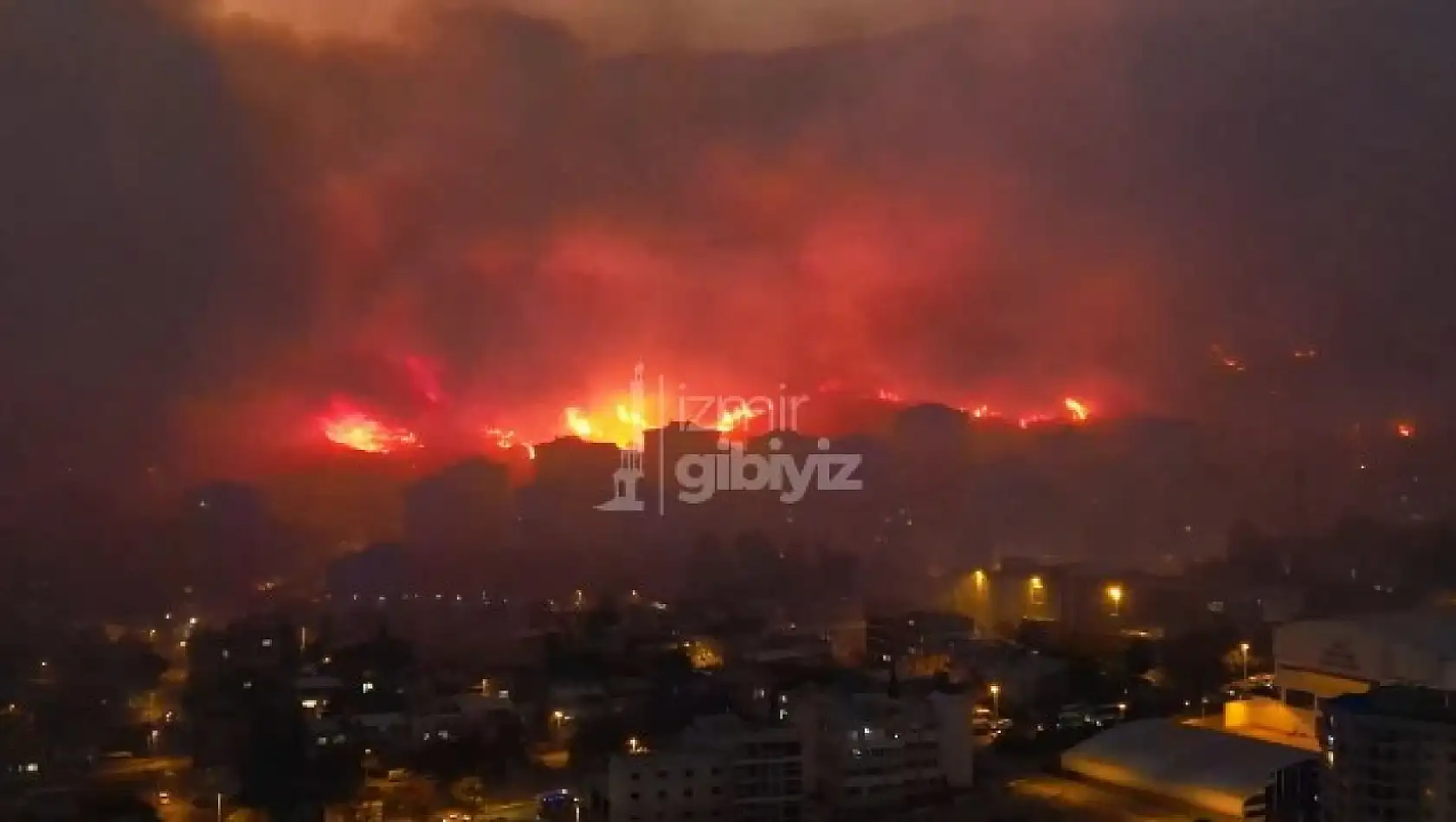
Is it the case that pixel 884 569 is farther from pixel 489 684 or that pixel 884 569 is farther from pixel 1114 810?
pixel 1114 810

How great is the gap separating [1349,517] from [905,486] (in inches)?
133

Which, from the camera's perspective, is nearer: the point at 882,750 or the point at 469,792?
the point at 469,792

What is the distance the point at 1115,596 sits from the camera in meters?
8.86

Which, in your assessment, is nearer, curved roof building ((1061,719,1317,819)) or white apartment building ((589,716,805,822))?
white apartment building ((589,716,805,822))

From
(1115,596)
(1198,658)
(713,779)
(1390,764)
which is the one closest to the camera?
(1390,764)

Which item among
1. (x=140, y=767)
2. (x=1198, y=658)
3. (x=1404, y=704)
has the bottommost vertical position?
(x=140, y=767)

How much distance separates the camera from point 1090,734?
6301mm

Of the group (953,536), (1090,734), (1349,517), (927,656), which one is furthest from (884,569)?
(1349,517)

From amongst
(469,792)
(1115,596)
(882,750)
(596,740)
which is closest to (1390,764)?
(882,750)

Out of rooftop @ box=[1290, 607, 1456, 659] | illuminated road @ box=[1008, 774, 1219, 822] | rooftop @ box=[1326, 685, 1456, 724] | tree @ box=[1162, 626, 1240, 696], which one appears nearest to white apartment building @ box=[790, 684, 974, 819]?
illuminated road @ box=[1008, 774, 1219, 822]

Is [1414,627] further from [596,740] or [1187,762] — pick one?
[596,740]

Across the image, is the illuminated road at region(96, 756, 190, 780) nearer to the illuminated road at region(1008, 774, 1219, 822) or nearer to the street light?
the illuminated road at region(1008, 774, 1219, 822)

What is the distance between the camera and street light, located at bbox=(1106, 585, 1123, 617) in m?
8.81

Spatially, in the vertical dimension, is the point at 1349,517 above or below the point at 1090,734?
above
